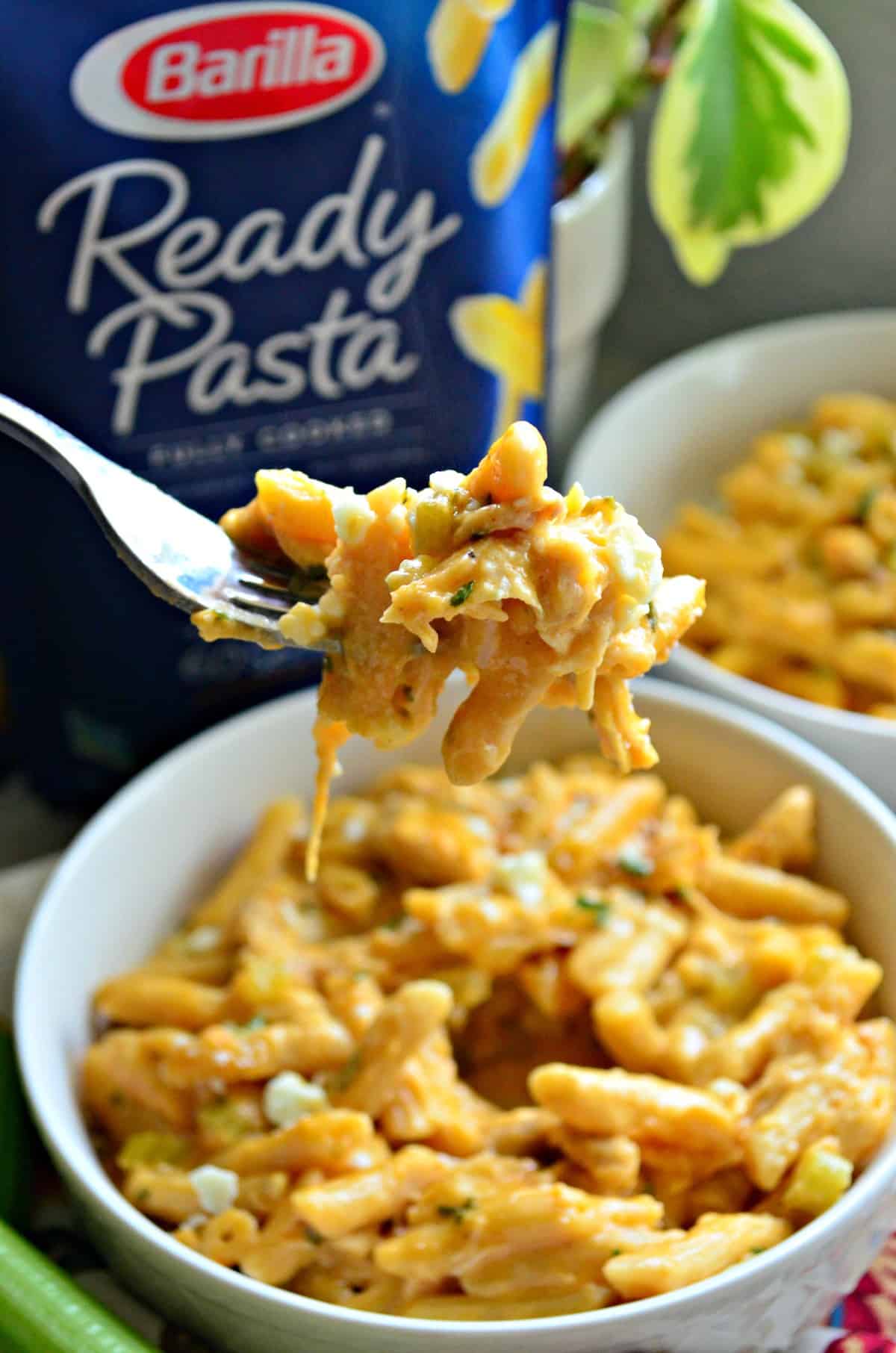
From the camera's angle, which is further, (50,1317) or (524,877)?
(524,877)

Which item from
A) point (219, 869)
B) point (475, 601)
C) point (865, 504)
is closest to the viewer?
point (475, 601)

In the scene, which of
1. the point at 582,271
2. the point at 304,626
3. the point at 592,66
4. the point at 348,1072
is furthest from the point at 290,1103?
the point at 592,66

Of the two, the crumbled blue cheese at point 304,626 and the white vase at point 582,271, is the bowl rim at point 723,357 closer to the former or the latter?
the white vase at point 582,271

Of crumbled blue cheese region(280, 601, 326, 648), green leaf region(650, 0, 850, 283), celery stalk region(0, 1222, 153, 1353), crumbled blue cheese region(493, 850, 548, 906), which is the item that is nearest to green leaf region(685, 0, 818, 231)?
green leaf region(650, 0, 850, 283)

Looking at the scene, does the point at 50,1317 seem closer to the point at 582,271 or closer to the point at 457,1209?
Result: the point at 457,1209

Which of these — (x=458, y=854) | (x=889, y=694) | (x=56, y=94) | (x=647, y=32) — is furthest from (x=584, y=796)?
(x=647, y=32)
